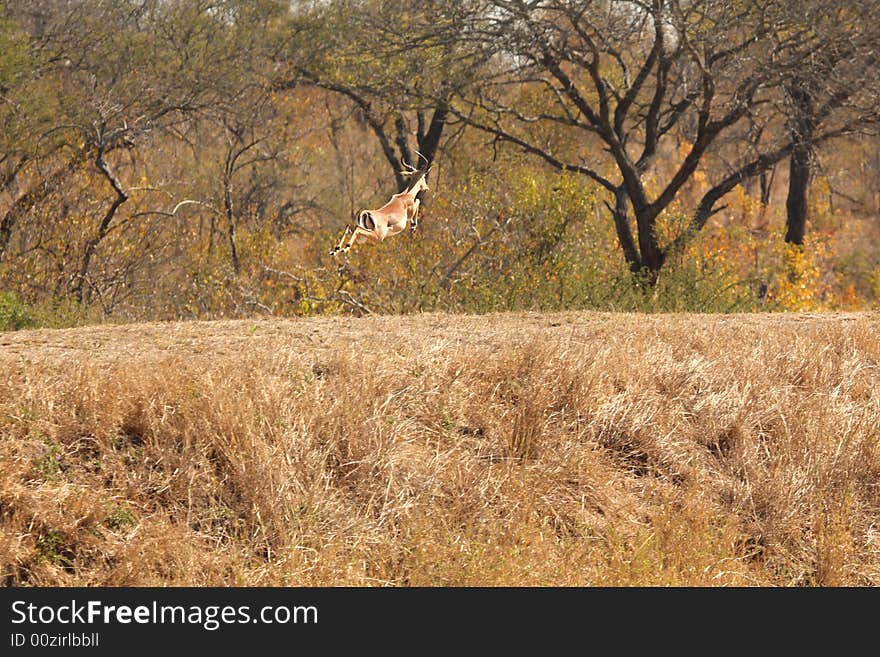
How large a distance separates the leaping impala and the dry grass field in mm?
1408

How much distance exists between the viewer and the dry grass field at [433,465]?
4.48 m

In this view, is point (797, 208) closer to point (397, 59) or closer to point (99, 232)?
point (397, 59)

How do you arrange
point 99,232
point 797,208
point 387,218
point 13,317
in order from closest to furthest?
point 387,218 → point 13,317 → point 99,232 → point 797,208

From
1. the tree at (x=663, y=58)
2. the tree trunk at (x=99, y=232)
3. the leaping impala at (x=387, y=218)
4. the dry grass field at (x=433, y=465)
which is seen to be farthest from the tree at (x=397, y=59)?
the leaping impala at (x=387, y=218)

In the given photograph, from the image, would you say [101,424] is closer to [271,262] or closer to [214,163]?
[271,262]

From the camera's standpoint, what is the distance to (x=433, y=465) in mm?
5219

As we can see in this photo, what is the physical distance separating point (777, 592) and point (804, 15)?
29.6 ft

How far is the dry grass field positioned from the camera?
14.7ft

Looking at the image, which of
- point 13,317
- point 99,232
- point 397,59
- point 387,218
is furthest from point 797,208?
point 387,218

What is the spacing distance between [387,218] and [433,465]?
1682mm

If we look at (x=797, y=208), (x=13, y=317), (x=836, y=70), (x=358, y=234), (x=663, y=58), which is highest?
(x=663, y=58)

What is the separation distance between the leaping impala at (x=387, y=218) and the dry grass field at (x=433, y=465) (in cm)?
141

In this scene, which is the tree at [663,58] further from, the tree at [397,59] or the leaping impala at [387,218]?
the leaping impala at [387,218]

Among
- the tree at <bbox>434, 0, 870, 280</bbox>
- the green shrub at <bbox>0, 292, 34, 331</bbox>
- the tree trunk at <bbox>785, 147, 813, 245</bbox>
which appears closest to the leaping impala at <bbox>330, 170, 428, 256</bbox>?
the green shrub at <bbox>0, 292, 34, 331</bbox>
